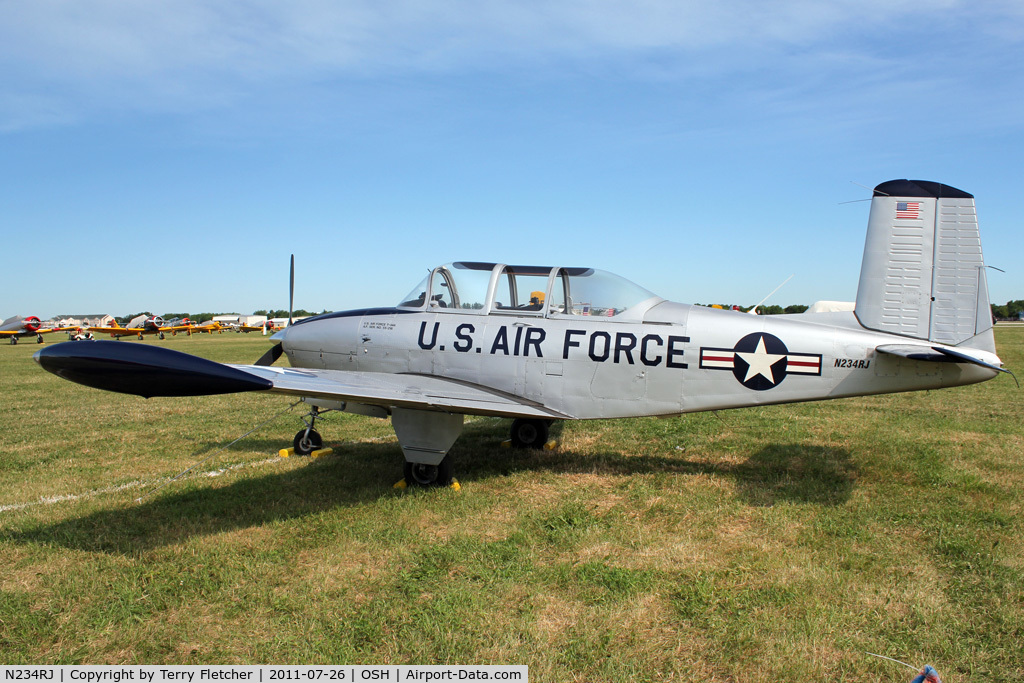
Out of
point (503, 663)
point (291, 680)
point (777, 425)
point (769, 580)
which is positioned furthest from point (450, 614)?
point (777, 425)

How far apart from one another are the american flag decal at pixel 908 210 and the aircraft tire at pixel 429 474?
186 inches

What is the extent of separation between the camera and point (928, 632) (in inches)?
129

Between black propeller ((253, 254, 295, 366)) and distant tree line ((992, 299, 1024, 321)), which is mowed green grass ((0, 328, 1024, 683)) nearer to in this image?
black propeller ((253, 254, 295, 366))

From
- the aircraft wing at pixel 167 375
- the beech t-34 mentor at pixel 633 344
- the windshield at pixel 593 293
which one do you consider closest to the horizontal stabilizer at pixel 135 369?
the aircraft wing at pixel 167 375

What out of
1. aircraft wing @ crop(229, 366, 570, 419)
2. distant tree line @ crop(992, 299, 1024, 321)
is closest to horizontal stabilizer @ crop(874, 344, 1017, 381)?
aircraft wing @ crop(229, 366, 570, 419)

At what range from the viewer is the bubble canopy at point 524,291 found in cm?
639

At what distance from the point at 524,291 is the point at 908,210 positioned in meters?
3.67

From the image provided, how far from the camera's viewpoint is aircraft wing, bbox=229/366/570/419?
17.0 ft

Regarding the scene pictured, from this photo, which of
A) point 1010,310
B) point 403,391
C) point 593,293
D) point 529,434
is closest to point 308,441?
point 403,391

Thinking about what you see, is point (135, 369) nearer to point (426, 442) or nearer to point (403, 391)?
point (403, 391)

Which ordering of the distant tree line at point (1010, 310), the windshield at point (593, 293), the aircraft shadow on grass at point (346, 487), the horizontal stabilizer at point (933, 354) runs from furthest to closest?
1. the distant tree line at point (1010, 310)
2. the windshield at point (593, 293)
3. the horizontal stabilizer at point (933, 354)
4. the aircraft shadow on grass at point (346, 487)

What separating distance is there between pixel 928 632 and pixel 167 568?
4.62 m

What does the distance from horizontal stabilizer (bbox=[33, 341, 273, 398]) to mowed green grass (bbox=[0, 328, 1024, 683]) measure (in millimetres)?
1234

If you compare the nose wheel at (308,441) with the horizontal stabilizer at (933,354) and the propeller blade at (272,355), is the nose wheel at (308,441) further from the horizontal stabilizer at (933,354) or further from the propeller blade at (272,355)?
the horizontal stabilizer at (933,354)
